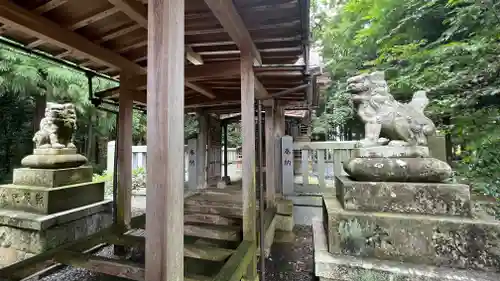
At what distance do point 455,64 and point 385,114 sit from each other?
10.7ft

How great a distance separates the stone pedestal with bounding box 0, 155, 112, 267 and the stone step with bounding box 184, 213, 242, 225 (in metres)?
2.15

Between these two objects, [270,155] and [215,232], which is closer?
[215,232]

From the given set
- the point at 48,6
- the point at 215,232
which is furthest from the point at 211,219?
the point at 48,6

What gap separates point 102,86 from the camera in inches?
354

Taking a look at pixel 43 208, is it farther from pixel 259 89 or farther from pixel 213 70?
pixel 259 89

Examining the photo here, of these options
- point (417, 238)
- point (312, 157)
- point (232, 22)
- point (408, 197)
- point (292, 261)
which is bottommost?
point (292, 261)

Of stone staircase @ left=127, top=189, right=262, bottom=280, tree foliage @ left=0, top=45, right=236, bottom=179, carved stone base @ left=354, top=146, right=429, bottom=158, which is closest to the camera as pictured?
carved stone base @ left=354, top=146, right=429, bottom=158

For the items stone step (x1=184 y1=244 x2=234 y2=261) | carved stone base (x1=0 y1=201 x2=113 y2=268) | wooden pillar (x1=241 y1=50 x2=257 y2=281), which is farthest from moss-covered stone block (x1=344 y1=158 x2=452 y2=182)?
carved stone base (x1=0 y1=201 x2=113 y2=268)

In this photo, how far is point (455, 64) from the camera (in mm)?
4383

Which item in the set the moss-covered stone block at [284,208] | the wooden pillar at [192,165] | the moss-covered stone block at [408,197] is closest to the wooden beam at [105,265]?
the moss-covered stone block at [408,197]

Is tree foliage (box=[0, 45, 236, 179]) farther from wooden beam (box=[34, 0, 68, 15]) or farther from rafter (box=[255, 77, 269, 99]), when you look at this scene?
rafter (box=[255, 77, 269, 99])

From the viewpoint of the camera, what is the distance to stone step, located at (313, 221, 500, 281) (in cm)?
186

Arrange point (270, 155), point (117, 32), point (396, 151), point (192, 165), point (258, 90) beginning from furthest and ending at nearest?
point (192, 165) < point (270, 155) < point (258, 90) < point (117, 32) < point (396, 151)

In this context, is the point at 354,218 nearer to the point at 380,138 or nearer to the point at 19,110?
the point at 380,138
